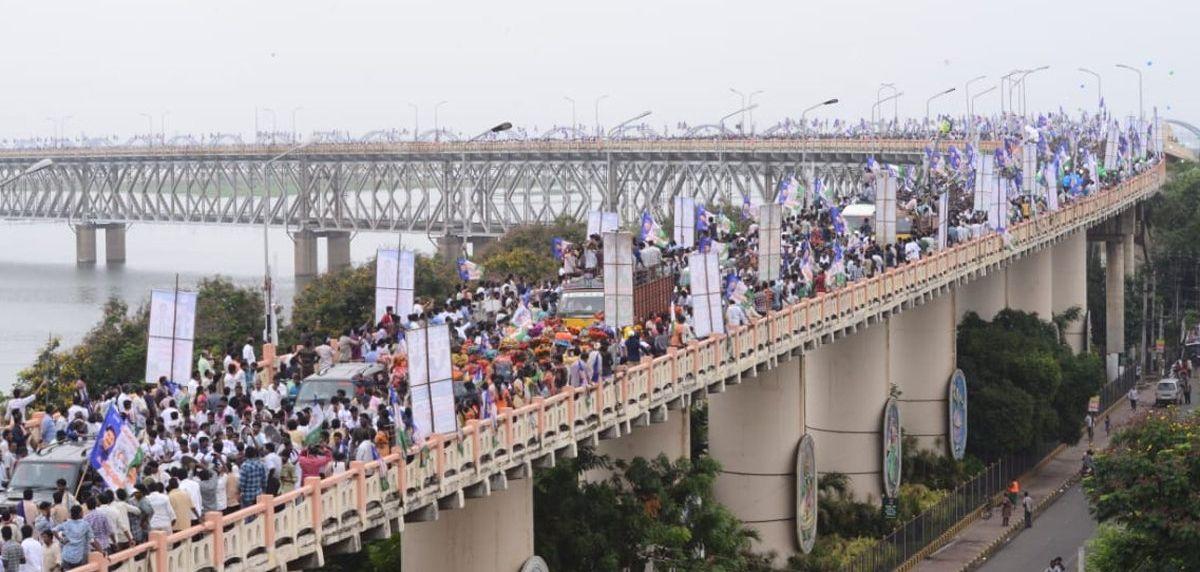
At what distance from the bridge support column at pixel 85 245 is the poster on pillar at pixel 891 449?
406ft

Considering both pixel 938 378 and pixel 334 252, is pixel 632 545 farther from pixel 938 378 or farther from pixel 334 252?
pixel 334 252

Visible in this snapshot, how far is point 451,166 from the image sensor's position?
141375mm

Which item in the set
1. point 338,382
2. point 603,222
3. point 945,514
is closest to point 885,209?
point 945,514

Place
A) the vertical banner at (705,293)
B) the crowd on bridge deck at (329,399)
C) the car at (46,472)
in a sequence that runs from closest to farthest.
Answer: the crowd on bridge deck at (329,399), the car at (46,472), the vertical banner at (705,293)

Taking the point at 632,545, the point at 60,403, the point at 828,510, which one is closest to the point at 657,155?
the point at 828,510

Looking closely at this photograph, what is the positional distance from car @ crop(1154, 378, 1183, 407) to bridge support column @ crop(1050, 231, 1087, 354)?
7.73 meters

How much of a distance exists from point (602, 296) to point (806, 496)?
9821mm

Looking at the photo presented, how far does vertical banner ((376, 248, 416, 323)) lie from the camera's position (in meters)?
35.8

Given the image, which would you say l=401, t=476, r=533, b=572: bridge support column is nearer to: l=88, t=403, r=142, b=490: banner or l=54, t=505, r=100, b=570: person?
l=88, t=403, r=142, b=490: banner

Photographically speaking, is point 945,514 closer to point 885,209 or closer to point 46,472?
point 885,209

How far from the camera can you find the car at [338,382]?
27531mm

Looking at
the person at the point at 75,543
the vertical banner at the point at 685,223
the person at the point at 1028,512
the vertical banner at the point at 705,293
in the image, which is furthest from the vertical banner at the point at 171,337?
the person at the point at 1028,512

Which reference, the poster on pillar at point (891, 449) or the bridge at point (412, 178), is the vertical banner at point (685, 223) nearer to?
the poster on pillar at point (891, 449)

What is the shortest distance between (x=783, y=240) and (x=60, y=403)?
18.7 m
